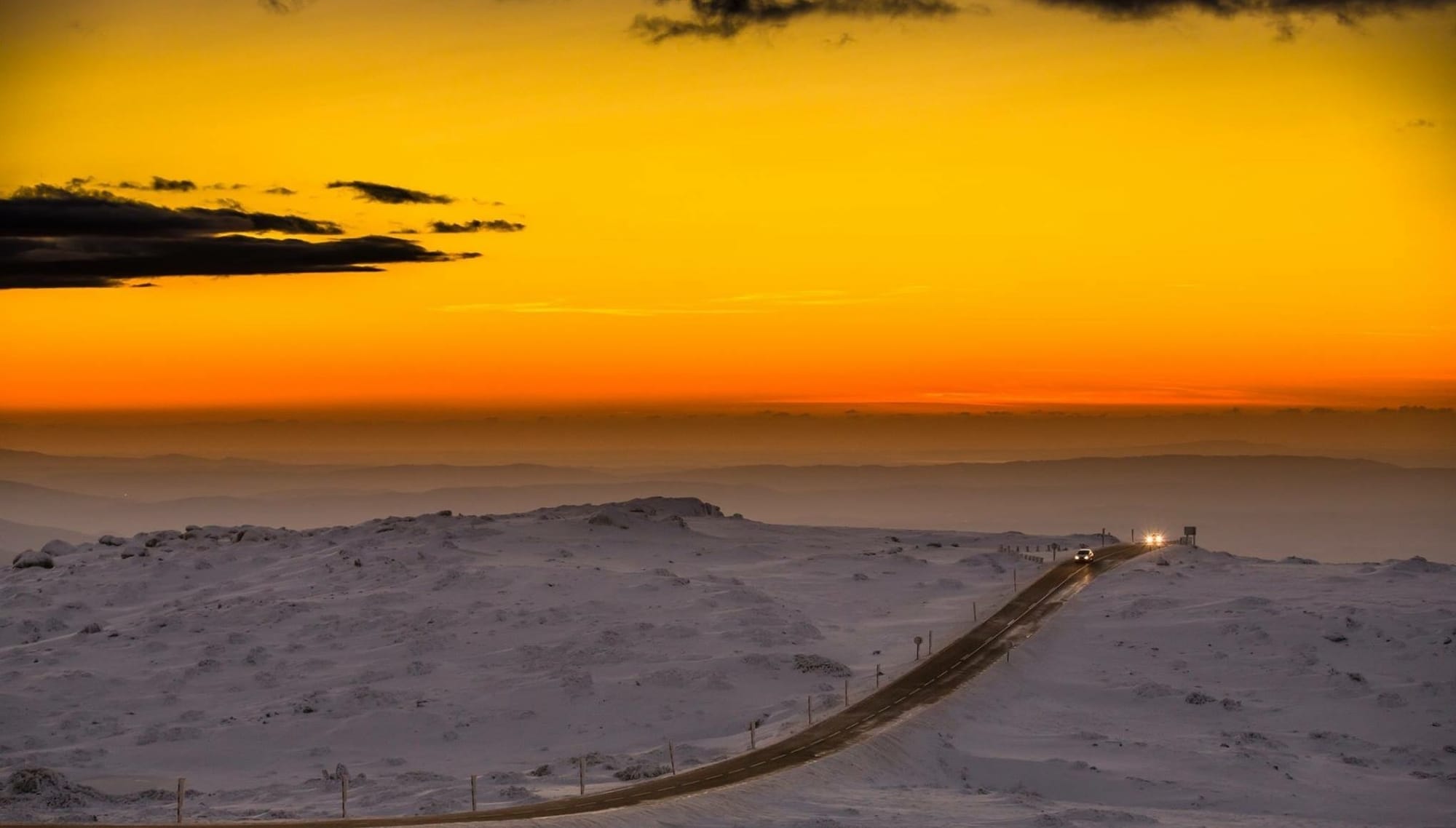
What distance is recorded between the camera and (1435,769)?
74688 millimetres

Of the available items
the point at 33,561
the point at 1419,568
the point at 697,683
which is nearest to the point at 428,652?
the point at 697,683

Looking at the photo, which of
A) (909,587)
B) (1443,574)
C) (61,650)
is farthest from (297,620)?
(1443,574)

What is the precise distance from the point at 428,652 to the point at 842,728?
130 ft

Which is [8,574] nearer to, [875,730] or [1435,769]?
[875,730]

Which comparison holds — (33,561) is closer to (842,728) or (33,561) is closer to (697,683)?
(697,683)

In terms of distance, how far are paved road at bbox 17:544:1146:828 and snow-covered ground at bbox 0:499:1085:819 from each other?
300 cm

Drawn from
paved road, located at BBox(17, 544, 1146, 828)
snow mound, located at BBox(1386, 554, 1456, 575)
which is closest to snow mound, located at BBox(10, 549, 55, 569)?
paved road, located at BBox(17, 544, 1146, 828)

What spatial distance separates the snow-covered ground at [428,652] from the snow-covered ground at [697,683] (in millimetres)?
343

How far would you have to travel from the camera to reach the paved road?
56.5 metres

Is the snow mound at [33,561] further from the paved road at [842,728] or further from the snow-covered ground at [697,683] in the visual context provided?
the paved road at [842,728]

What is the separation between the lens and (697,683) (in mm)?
91688

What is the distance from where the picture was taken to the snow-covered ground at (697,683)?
67.1m

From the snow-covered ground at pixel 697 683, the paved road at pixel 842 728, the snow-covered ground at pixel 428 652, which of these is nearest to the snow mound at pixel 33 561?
the snow-covered ground at pixel 428 652

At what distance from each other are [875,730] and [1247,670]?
107 feet
